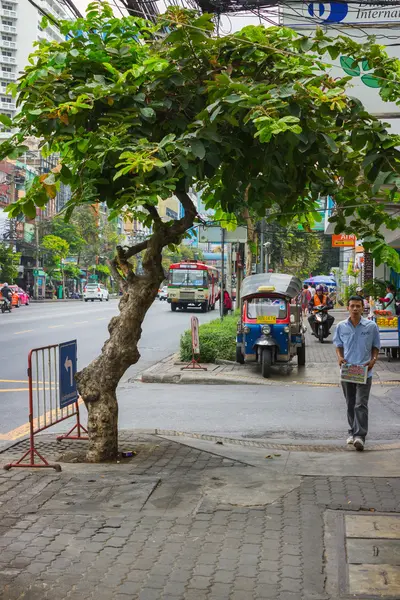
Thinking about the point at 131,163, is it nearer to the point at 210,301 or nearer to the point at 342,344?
the point at 342,344

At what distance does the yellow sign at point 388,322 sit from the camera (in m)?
17.9

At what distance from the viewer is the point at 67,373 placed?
8609 mm

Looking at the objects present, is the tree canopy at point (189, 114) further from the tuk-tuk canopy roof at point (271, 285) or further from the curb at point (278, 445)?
the tuk-tuk canopy roof at point (271, 285)

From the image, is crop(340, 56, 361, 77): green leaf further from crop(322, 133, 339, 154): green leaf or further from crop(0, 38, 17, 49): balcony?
crop(0, 38, 17, 49): balcony

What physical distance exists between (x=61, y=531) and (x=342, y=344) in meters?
4.34

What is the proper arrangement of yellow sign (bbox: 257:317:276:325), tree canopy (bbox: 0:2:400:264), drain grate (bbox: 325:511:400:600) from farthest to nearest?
1. yellow sign (bbox: 257:317:276:325)
2. tree canopy (bbox: 0:2:400:264)
3. drain grate (bbox: 325:511:400:600)

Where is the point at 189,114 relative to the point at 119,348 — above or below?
above

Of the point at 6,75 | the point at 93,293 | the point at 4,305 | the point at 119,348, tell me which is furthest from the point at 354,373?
the point at 6,75

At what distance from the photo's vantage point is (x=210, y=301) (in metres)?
51.7

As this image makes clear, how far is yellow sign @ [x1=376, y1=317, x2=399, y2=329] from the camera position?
58.6 ft

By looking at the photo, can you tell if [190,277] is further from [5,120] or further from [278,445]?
[5,120]

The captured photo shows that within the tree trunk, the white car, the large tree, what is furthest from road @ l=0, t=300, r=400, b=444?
the white car

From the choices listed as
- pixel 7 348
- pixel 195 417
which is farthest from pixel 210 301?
pixel 195 417

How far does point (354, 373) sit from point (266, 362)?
7054 mm
